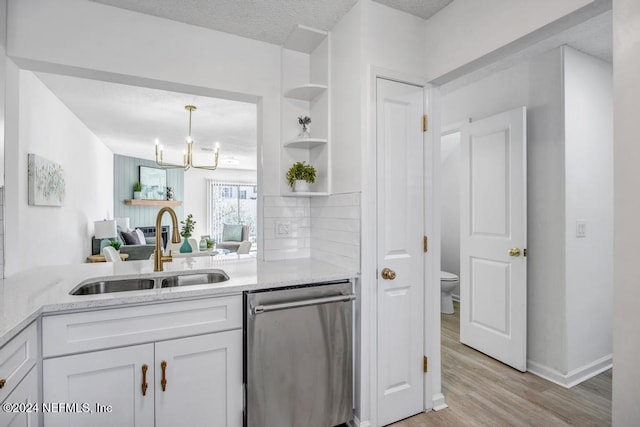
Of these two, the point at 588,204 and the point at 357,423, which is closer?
the point at 357,423

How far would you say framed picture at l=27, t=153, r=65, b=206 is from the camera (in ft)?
8.57

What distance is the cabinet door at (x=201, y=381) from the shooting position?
147 centimetres

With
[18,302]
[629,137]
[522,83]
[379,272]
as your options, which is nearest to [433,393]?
[379,272]

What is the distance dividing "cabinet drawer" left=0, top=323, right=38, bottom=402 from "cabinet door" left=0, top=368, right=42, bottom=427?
0.09ft

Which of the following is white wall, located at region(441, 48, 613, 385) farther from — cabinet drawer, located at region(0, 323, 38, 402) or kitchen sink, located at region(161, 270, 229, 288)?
cabinet drawer, located at region(0, 323, 38, 402)

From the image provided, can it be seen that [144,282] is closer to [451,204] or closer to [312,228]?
[312,228]

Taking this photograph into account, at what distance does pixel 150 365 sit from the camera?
1.44 meters

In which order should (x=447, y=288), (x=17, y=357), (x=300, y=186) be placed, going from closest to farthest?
(x=17, y=357)
(x=300, y=186)
(x=447, y=288)

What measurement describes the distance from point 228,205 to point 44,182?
5985 millimetres

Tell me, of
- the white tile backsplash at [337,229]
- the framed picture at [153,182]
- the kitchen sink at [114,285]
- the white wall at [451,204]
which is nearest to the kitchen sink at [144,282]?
the kitchen sink at [114,285]

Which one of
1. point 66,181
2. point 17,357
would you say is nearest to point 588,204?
point 17,357

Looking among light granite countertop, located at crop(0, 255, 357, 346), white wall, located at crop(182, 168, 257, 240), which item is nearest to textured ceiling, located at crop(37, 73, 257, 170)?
white wall, located at crop(182, 168, 257, 240)

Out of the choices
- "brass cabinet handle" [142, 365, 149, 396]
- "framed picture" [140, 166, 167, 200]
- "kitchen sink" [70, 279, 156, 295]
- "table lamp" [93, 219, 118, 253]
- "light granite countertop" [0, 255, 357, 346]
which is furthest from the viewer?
"framed picture" [140, 166, 167, 200]

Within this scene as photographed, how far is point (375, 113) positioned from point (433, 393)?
69.3 inches
